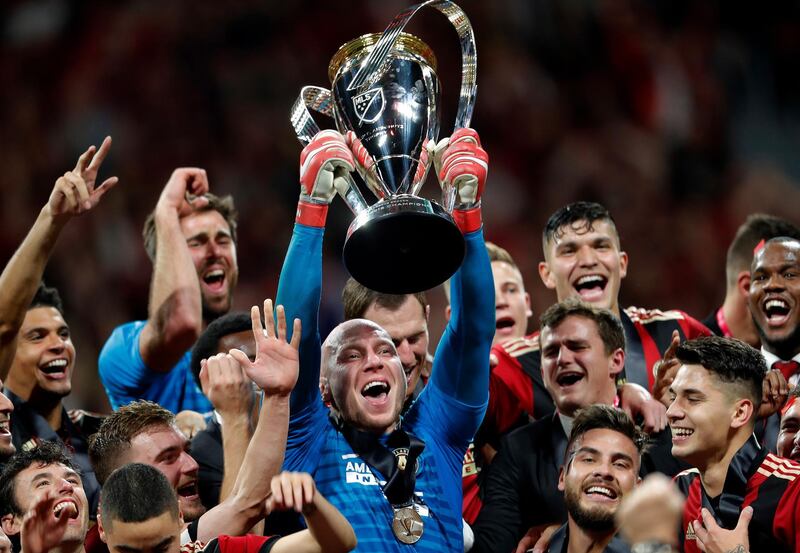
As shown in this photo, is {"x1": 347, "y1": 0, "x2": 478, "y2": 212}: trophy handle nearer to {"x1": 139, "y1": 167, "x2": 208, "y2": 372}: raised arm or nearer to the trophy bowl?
the trophy bowl

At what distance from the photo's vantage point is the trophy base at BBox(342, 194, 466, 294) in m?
3.46

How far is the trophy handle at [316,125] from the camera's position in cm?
362

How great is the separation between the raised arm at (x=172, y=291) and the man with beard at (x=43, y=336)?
31 centimetres

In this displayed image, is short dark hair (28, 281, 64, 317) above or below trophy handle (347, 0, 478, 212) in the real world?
below

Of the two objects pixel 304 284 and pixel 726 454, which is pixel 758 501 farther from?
pixel 304 284

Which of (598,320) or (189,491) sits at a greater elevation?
(598,320)

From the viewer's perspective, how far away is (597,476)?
3.96 meters

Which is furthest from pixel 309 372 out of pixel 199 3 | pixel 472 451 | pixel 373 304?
pixel 199 3

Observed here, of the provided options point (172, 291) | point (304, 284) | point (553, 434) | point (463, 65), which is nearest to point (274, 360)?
point (304, 284)

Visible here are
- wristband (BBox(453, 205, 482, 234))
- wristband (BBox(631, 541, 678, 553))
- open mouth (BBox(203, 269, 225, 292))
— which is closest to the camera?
wristband (BBox(631, 541, 678, 553))

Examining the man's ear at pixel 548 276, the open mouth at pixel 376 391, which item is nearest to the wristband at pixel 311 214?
the open mouth at pixel 376 391

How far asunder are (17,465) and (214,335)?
106cm

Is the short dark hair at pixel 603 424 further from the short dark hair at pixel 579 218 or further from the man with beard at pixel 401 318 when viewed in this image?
the short dark hair at pixel 579 218

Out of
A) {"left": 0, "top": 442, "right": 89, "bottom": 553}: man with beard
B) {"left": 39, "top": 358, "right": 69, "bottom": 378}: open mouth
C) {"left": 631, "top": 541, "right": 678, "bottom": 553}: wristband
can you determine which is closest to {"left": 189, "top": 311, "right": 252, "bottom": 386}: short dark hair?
{"left": 39, "top": 358, "right": 69, "bottom": 378}: open mouth
